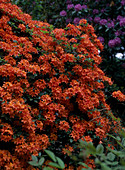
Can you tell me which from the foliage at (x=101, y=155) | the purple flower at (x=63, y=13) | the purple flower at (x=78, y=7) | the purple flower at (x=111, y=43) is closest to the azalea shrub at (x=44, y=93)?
the foliage at (x=101, y=155)

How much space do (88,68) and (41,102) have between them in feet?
2.83

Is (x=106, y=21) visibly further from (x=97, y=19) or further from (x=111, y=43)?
(x=111, y=43)

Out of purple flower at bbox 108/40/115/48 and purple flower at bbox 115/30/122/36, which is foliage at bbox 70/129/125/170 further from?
purple flower at bbox 115/30/122/36

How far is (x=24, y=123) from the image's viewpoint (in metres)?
1.94

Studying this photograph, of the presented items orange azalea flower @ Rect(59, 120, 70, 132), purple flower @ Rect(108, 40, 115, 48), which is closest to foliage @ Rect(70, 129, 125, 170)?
orange azalea flower @ Rect(59, 120, 70, 132)

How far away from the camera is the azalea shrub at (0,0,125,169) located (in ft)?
6.31

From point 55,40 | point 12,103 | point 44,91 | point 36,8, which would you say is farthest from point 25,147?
point 36,8

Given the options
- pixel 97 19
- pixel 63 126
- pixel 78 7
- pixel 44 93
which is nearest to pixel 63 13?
pixel 78 7

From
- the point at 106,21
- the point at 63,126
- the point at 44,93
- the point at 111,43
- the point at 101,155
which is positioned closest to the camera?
the point at 101,155

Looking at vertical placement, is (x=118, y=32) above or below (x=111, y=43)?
above

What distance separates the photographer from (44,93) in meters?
2.34

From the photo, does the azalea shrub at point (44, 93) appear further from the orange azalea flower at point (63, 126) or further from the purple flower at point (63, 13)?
the purple flower at point (63, 13)

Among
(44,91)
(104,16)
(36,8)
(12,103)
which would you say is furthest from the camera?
(36,8)

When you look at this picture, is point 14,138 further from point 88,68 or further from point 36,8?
point 36,8
